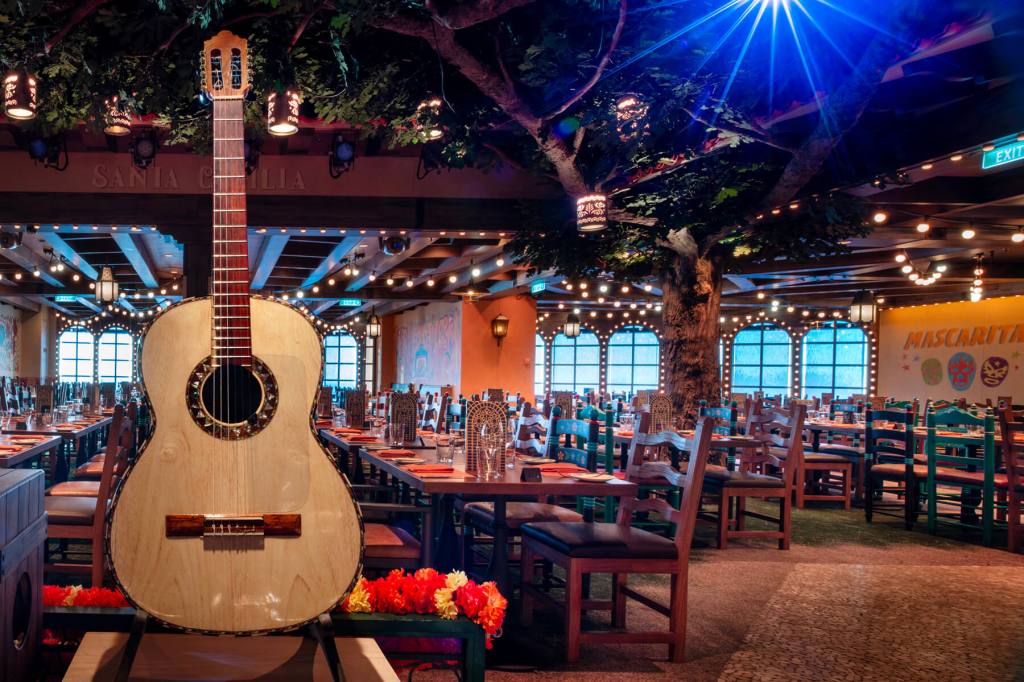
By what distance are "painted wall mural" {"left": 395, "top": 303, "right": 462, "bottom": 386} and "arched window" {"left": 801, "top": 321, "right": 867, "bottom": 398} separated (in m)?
8.88

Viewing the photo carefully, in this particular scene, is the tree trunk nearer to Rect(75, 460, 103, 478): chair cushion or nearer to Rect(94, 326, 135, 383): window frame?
Rect(75, 460, 103, 478): chair cushion

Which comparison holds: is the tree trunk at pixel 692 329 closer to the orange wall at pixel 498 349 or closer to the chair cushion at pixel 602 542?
the chair cushion at pixel 602 542

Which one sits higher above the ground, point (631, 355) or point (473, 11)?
point (473, 11)

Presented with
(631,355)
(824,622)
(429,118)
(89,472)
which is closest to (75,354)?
(631,355)

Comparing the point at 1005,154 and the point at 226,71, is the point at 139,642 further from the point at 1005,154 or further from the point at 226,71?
the point at 1005,154

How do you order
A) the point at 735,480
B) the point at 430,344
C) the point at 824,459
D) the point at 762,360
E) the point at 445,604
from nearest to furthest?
the point at 445,604 < the point at 735,480 < the point at 824,459 < the point at 430,344 < the point at 762,360

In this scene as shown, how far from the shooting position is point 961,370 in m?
14.8

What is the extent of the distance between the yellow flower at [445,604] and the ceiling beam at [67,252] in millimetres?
9937

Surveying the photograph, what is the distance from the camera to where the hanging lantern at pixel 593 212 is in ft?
19.3

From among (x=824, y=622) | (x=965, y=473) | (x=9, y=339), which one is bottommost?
(x=824, y=622)

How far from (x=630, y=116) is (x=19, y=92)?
335cm

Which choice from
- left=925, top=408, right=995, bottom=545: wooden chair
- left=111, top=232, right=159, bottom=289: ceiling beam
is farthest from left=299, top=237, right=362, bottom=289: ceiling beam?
left=925, top=408, right=995, bottom=545: wooden chair

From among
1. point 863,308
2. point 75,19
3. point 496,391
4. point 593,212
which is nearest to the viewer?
point 75,19

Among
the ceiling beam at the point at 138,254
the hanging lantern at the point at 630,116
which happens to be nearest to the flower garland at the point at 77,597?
the hanging lantern at the point at 630,116
